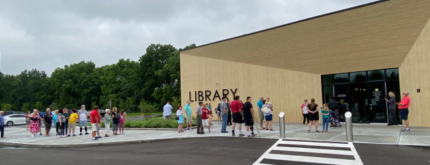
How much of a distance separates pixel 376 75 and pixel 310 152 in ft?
30.5

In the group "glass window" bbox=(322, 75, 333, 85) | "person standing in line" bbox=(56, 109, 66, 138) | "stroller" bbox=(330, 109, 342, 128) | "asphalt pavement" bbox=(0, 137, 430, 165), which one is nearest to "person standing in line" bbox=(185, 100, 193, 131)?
"asphalt pavement" bbox=(0, 137, 430, 165)

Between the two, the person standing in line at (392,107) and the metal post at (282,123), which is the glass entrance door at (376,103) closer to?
the person standing in line at (392,107)

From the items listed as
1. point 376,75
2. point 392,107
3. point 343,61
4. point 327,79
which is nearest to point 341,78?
point 327,79

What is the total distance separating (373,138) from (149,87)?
45.1m

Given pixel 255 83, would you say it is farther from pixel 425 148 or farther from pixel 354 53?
pixel 425 148

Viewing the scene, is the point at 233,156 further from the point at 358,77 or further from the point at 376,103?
the point at 358,77

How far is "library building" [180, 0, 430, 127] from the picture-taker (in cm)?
1372

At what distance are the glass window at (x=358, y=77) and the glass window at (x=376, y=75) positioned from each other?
0.29 meters

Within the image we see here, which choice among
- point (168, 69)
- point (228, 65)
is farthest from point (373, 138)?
point (168, 69)

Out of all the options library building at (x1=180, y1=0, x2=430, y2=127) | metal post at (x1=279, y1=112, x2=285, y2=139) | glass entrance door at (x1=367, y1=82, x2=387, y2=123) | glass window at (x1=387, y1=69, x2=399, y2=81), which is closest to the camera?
metal post at (x1=279, y1=112, x2=285, y2=139)

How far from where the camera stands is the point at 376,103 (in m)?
15.0

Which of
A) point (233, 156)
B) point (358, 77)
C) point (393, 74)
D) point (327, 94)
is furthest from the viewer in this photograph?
point (327, 94)

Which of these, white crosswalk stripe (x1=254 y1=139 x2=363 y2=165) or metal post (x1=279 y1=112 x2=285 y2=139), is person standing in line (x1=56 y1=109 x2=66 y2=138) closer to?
metal post (x1=279 y1=112 x2=285 y2=139)

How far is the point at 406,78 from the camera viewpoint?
1405 centimetres
